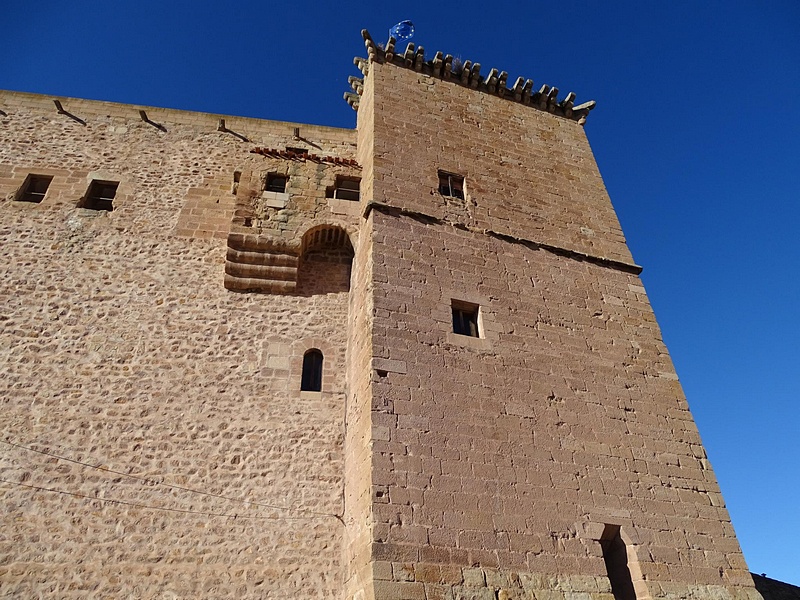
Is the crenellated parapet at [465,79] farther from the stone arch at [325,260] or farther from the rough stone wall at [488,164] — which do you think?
the stone arch at [325,260]

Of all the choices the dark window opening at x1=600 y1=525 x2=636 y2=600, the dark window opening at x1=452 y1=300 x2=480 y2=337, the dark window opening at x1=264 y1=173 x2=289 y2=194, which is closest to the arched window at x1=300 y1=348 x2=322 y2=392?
the dark window opening at x1=452 y1=300 x2=480 y2=337

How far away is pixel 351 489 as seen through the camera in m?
6.18

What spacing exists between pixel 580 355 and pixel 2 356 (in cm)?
728

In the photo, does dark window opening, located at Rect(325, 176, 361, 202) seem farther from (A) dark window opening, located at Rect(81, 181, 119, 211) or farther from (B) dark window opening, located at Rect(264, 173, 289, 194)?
(A) dark window opening, located at Rect(81, 181, 119, 211)

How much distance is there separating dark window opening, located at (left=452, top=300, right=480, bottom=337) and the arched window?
1.97 meters

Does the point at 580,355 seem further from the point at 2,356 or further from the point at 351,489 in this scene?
the point at 2,356

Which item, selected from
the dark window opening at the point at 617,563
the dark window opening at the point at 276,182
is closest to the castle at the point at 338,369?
the dark window opening at the point at 617,563

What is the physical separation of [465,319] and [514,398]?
120 cm

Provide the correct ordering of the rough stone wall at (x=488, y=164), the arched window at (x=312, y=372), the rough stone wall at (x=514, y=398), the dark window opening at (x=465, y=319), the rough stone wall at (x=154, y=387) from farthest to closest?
the rough stone wall at (x=488, y=164) < the arched window at (x=312, y=372) < the dark window opening at (x=465, y=319) < the rough stone wall at (x=154, y=387) < the rough stone wall at (x=514, y=398)

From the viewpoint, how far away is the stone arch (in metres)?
8.23

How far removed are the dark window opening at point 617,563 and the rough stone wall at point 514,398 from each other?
Answer: 0.09 meters

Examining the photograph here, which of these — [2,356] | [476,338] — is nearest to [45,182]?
[2,356]

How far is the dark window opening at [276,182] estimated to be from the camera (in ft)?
29.0

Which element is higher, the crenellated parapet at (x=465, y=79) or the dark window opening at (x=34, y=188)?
the crenellated parapet at (x=465, y=79)
